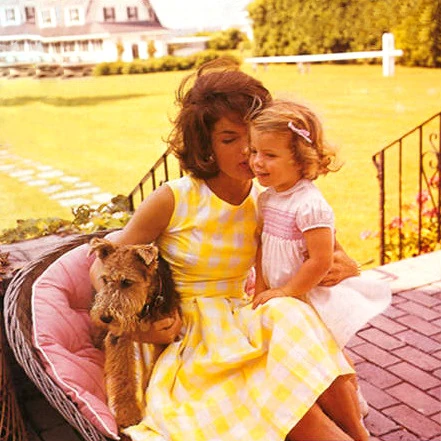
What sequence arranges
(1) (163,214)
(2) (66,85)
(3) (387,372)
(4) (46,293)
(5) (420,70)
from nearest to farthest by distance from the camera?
(1) (163,214) < (4) (46,293) < (3) (387,372) < (2) (66,85) < (5) (420,70)

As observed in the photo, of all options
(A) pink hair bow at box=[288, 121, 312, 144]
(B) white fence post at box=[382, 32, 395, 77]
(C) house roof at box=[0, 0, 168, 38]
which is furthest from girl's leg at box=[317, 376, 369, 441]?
(B) white fence post at box=[382, 32, 395, 77]

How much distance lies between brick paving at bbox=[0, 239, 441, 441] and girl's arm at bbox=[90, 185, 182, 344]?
848 mm

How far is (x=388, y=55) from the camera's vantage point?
8047 mm

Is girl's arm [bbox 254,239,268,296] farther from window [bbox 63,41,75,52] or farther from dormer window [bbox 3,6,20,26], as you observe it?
window [bbox 63,41,75,52]

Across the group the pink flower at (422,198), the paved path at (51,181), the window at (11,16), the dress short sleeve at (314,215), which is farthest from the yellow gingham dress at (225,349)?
the paved path at (51,181)

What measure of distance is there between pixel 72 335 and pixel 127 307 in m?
0.54

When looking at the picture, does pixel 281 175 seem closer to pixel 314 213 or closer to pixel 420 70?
pixel 314 213

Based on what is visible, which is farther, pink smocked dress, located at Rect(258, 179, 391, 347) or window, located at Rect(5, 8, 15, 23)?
window, located at Rect(5, 8, 15, 23)

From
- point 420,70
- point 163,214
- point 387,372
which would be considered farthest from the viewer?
point 420,70

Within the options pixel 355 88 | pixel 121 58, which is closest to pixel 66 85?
pixel 121 58

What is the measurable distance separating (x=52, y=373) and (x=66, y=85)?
5.29m

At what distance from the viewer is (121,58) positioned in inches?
283

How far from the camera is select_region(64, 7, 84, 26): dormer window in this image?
6.33m

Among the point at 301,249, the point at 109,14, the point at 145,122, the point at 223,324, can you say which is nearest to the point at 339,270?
the point at 301,249
